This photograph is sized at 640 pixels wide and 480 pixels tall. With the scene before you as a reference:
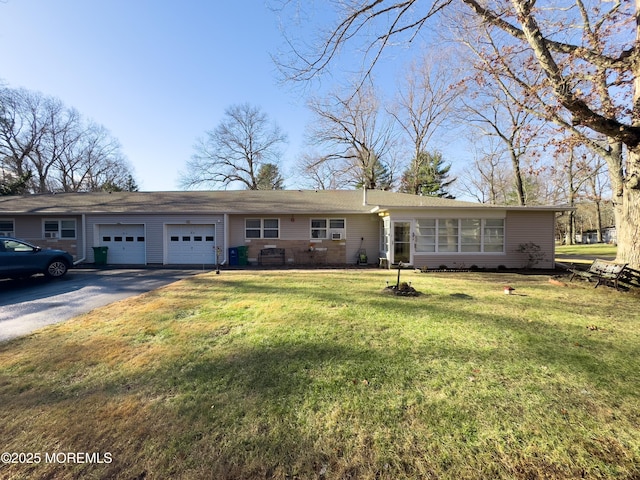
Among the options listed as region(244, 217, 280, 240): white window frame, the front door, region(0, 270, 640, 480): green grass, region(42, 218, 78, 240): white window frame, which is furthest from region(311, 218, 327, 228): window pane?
region(42, 218, 78, 240): white window frame

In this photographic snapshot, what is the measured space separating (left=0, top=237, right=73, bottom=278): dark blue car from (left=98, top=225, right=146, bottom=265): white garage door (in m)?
4.43

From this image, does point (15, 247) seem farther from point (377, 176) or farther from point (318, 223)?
point (377, 176)

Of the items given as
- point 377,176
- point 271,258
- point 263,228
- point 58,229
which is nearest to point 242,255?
point 271,258

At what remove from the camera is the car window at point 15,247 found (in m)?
8.76

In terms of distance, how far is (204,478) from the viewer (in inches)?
73.0

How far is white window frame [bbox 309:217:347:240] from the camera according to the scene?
14.2 metres

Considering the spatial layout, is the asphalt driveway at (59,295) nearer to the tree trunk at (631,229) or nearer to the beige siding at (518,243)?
the beige siding at (518,243)

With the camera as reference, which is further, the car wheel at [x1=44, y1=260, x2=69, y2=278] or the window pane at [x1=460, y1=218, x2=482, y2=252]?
the window pane at [x1=460, y1=218, x2=482, y2=252]

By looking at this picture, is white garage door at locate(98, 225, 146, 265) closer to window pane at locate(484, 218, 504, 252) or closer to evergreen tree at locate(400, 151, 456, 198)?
window pane at locate(484, 218, 504, 252)

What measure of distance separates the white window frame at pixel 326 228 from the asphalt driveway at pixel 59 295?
629 cm

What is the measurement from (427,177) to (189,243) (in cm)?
2468

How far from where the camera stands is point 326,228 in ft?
46.7

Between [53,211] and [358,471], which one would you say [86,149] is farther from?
[358,471]

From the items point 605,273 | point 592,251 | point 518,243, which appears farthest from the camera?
point 592,251
